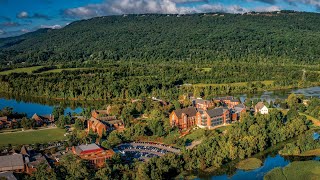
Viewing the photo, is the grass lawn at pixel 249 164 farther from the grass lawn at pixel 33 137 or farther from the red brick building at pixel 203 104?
the grass lawn at pixel 33 137

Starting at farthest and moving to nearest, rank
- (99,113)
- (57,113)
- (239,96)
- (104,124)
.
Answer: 1. (239,96)
2. (57,113)
3. (99,113)
4. (104,124)

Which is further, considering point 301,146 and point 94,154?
point 301,146

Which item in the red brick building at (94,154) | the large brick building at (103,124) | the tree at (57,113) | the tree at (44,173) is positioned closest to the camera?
the tree at (44,173)

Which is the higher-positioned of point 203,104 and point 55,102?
point 203,104

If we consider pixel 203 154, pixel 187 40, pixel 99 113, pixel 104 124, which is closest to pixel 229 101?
pixel 99 113

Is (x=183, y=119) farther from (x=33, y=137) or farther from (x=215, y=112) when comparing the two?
(x=33, y=137)

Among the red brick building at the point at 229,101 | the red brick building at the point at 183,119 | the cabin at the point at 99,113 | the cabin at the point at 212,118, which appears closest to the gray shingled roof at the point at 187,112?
the red brick building at the point at 183,119
